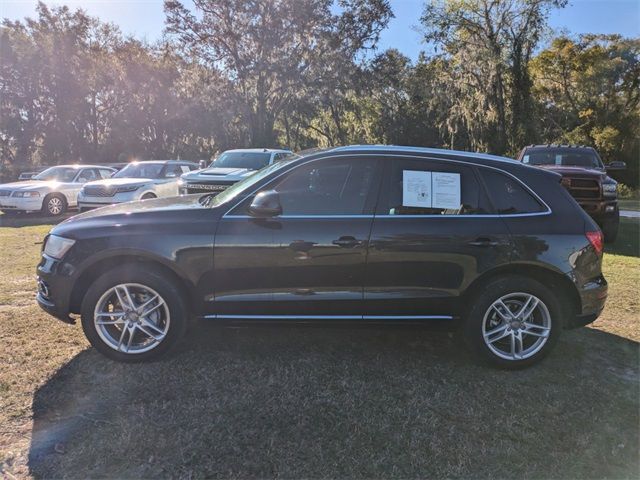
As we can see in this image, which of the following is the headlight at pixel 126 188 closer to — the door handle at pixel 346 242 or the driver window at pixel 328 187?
the driver window at pixel 328 187

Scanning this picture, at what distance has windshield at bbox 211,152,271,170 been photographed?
11.6 m

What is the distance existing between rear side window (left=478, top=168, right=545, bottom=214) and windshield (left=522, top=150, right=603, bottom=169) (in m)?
7.08

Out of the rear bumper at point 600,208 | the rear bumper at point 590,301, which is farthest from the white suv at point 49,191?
the rear bumper at point 590,301

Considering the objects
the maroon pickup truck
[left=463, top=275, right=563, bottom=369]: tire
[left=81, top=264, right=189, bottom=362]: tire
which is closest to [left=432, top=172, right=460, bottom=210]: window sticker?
[left=463, top=275, right=563, bottom=369]: tire

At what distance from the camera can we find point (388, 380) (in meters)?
3.68

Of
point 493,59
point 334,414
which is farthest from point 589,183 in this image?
point 493,59

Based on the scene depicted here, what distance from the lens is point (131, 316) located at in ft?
12.4

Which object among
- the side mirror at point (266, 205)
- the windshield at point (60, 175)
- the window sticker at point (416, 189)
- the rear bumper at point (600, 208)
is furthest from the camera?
the windshield at point (60, 175)

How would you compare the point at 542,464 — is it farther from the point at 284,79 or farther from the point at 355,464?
the point at 284,79

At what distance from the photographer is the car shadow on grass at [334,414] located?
277 centimetres

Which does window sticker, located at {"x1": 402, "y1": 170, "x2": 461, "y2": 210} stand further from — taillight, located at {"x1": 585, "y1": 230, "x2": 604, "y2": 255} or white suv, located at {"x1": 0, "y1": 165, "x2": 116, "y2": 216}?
white suv, located at {"x1": 0, "y1": 165, "x2": 116, "y2": 216}

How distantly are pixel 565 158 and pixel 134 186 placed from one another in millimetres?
10083

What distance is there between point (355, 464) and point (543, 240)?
227 centimetres

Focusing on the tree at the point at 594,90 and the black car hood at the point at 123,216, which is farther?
the tree at the point at 594,90
